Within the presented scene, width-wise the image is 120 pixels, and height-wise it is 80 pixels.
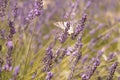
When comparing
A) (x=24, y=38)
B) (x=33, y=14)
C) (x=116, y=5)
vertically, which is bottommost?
(x=33, y=14)

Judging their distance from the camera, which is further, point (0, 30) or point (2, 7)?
point (0, 30)

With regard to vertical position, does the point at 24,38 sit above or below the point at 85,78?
above

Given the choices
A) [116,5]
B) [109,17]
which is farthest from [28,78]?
[116,5]

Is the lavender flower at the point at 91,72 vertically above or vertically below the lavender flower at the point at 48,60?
below

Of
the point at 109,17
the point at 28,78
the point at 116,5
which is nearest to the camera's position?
the point at 28,78

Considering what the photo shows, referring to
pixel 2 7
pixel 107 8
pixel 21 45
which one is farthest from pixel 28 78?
Result: pixel 107 8

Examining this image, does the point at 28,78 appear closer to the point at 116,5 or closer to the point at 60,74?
the point at 60,74

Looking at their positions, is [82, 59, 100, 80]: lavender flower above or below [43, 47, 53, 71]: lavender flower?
below

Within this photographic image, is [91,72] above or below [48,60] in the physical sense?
below

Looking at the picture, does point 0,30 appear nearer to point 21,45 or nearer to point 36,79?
point 36,79

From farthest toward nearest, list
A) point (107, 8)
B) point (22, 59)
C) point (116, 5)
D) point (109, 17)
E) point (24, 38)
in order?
point (116, 5) < point (107, 8) < point (109, 17) < point (24, 38) < point (22, 59)
